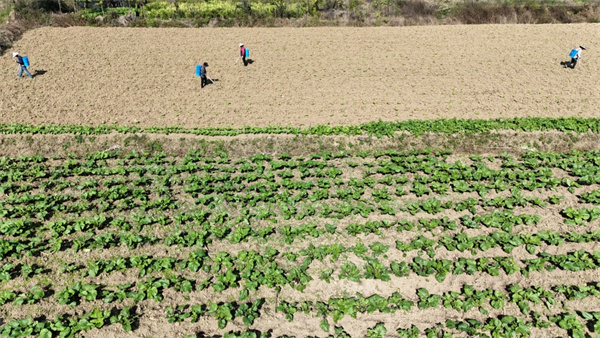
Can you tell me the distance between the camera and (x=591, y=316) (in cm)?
708

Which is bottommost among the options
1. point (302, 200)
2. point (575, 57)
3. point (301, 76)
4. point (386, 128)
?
point (302, 200)

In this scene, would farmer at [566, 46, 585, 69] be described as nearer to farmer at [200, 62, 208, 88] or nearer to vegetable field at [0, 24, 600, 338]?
vegetable field at [0, 24, 600, 338]

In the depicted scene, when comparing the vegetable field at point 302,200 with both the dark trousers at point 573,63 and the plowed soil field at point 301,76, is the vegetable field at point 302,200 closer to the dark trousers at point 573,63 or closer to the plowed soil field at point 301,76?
the plowed soil field at point 301,76

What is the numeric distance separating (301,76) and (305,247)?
47.1 ft

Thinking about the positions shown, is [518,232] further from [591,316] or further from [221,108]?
[221,108]

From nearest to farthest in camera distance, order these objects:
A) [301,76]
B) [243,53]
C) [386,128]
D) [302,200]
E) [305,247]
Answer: [305,247] < [302,200] < [386,128] < [243,53] < [301,76]

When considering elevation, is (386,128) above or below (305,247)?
above

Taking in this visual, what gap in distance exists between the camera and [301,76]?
21.5 m

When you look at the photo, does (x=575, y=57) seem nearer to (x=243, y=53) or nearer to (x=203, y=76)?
(x=243, y=53)

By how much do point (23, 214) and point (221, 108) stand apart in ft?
31.9

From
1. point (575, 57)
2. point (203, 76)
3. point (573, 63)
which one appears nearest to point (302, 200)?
point (203, 76)

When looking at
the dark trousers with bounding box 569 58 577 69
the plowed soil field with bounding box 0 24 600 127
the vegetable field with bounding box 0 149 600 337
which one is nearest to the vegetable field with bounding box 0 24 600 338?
the vegetable field with bounding box 0 149 600 337

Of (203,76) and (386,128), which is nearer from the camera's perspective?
(386,128)

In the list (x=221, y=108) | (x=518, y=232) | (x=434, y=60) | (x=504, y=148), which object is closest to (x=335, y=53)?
(x=434, y=60)
